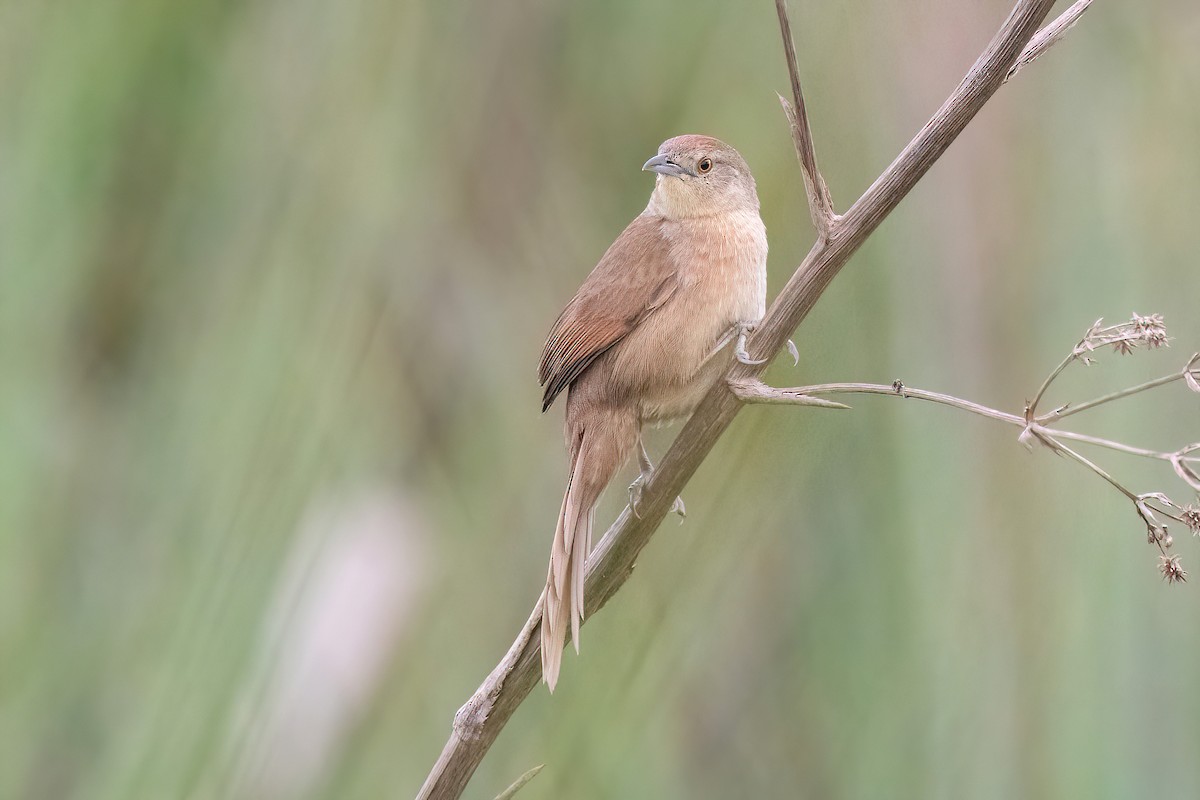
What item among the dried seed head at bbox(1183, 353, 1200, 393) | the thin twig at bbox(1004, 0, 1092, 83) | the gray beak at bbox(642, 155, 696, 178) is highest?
the thin twig at bbox(1004, 0, 1092, 83)

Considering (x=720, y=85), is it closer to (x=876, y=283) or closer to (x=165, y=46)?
(x=876, y=283)

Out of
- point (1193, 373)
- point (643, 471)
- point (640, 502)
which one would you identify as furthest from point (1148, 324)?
point (643, 471)

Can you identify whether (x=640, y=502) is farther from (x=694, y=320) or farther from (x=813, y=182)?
(x=694, y=320)

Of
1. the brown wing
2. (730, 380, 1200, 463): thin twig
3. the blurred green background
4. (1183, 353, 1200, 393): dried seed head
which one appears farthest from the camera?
the brown wing

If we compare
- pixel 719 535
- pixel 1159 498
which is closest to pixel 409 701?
pixel 719 535

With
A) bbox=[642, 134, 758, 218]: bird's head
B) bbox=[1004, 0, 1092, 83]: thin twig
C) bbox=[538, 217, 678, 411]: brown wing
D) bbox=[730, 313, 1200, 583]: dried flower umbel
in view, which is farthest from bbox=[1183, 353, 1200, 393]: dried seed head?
bbox=[642, 134, 758, 218]: bird's head

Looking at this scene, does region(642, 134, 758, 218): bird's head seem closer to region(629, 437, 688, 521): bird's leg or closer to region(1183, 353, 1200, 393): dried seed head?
region(629, 437, 688, 521): bird's leg

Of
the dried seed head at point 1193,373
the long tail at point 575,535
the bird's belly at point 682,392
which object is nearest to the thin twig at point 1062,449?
the dried seed head at point 1193,373
